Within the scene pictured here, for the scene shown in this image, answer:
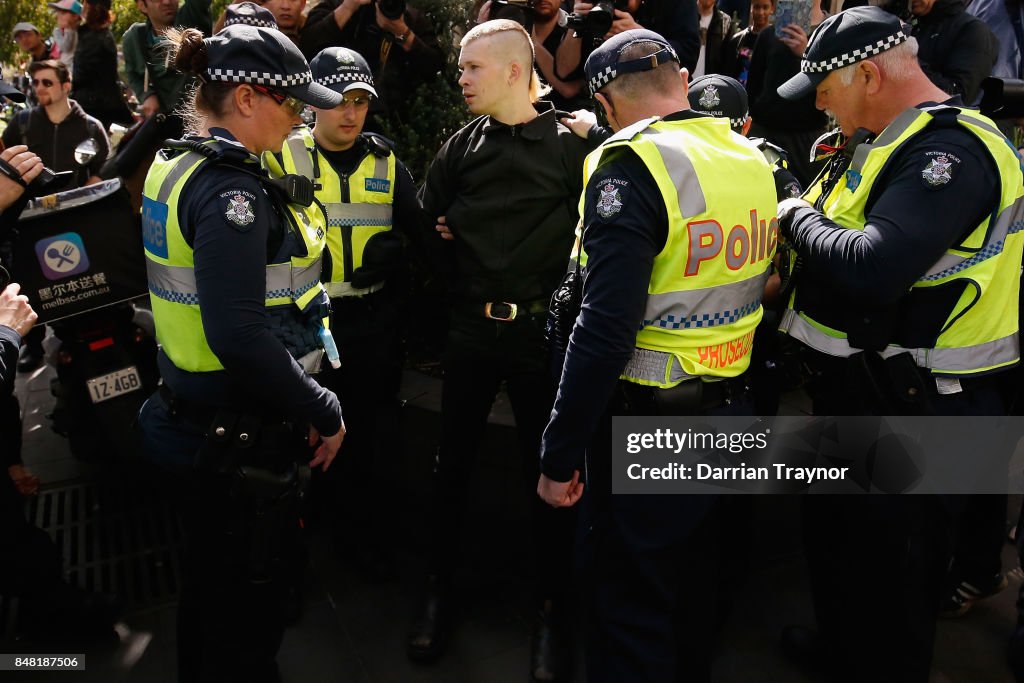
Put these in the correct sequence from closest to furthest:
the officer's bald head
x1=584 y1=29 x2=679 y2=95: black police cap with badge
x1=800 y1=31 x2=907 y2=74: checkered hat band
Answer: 1. x1=584 y1=29 x2=679 y2=95: black police cap with badge
2. x1=800 y1=31 x2=907 y2=74: checkered hat band
3. the officer's bald head

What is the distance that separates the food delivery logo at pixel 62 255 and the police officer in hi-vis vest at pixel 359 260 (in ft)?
2.70

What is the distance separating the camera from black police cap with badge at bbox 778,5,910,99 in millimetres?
2254

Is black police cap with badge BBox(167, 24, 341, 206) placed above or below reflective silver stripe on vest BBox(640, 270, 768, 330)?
above

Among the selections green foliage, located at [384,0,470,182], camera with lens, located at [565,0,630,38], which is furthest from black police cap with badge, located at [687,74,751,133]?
green foliage, located at [384,0,470,182]

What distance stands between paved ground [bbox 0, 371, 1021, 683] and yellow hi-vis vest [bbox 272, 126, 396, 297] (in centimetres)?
74

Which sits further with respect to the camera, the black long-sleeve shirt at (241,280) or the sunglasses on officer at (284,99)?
the sunglasses on officer at (284,99)

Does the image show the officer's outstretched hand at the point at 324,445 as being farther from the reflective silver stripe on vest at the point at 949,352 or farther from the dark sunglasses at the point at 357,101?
the reflective silver stripe on vest at the point at 949,352

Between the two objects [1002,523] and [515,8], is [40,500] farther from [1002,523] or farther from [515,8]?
[1002,523]

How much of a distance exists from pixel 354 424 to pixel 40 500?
1.74 meters

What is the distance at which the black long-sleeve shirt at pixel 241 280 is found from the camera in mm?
1945

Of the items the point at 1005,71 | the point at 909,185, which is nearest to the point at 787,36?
the point at 1005,71

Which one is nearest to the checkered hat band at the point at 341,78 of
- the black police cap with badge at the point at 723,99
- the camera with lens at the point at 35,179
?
the camera with lens at the point at 35,179

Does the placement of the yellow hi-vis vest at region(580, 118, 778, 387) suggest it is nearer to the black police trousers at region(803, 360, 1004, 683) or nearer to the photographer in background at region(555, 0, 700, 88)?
the black police trousers at region(803, 360, 1004, 683)

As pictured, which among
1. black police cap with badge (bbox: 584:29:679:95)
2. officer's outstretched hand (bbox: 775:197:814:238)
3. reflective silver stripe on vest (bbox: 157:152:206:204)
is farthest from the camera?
officer's outstretched hand (bbox: 775:197:814:238)
